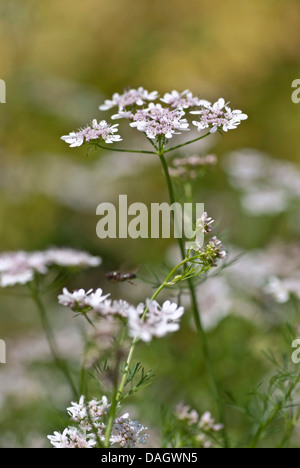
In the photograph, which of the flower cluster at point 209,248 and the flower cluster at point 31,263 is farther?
the flower cluster at point 31,263

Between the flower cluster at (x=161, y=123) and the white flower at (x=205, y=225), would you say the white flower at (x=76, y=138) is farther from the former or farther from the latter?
the white flower at (x=205, y=225)

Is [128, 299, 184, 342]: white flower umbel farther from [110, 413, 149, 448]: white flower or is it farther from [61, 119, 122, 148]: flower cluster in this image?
[61, 119, 122, 148]: flower cluster

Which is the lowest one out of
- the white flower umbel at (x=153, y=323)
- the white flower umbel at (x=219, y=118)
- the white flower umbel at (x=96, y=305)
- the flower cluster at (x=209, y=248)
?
the white flower umbel at (x=153, y=323)

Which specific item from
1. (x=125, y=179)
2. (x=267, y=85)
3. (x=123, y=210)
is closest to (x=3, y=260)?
(x=123, y=210)

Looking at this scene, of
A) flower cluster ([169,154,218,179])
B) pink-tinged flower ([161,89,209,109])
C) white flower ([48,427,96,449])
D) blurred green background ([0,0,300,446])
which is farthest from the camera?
blurred green background ([0,0,300,446])

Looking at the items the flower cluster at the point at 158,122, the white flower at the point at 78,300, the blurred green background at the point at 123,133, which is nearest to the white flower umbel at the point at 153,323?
the white flower at the point at 78,300

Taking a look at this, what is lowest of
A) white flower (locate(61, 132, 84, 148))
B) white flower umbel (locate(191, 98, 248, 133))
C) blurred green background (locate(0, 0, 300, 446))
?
white flower (locate(61, 132, 84, 148))

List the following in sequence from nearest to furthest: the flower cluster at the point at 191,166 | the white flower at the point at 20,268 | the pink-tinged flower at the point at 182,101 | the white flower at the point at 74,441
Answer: the white flower at the point at 74,441 < the pink-tinged flower at the point at 182,101 < the white flower at the point at 20,268 < the flower cluster at the point at 191,166

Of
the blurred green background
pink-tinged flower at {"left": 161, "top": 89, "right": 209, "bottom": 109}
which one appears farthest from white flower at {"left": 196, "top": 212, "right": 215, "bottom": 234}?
the blurred green background
